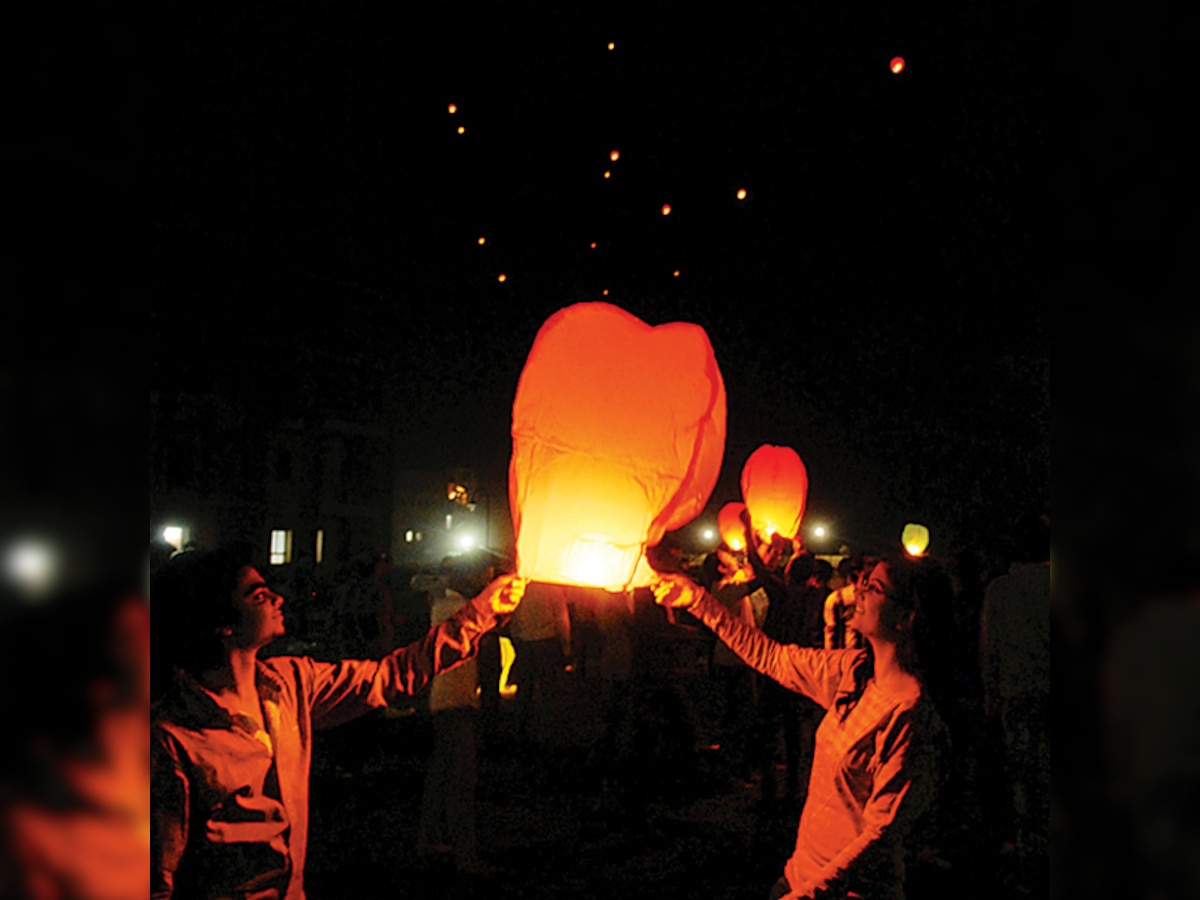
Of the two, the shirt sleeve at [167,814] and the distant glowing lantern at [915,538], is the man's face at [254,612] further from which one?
the distant glowing lantern at [915,538]

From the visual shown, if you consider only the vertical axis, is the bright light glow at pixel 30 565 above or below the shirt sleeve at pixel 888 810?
above

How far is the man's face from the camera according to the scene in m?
2.59

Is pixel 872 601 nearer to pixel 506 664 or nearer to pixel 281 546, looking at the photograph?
pixel 506 664

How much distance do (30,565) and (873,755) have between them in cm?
265

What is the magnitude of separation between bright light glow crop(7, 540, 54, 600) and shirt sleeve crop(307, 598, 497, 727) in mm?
1934

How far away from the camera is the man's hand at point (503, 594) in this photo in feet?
10.4

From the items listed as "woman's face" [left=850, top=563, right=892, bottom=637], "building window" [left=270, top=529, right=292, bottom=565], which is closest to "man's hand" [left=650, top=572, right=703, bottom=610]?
"woman's face" [left=850, top=563, right=892, bottom=637]

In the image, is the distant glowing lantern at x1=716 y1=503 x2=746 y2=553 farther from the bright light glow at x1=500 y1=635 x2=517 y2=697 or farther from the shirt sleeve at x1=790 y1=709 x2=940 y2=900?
the shirt sleeve at x1=790 y1=709 x2=940 y2=900

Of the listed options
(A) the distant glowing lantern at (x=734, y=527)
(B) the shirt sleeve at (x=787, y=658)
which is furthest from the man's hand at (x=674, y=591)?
(A) the distant glowing lantern at (x=734, y=527)

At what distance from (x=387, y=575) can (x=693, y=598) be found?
362cm

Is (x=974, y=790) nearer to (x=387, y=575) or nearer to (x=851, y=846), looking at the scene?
(x=851, y=846)

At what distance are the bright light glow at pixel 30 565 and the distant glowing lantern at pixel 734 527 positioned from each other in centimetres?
858

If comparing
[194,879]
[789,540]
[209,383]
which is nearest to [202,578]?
[194,879]

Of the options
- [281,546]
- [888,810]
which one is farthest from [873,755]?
[281,546]
